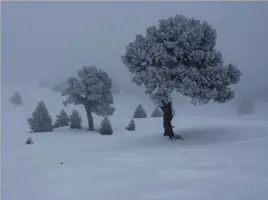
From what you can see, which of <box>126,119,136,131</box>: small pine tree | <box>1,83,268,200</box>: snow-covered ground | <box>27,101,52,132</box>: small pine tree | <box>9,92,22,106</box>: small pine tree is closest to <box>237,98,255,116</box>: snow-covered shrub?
<box>1,83,268,200</box>: snow-covered ground

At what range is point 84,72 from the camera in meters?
33.6

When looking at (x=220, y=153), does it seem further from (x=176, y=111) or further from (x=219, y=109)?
(x=176, y=111)

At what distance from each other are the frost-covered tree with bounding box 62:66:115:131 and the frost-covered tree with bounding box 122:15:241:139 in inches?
356

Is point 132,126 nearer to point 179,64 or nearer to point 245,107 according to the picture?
point 245,107

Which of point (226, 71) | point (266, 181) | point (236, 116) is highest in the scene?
point (226, 71)

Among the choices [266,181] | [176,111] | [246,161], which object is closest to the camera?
[266,181]

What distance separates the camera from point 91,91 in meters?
32.6

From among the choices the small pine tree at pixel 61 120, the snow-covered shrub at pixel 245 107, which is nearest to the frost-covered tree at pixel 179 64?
the snow-covered shrub at pixel 245 107

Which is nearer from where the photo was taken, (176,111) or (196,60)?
(196,60)

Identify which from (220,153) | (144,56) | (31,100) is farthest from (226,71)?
(31,100)

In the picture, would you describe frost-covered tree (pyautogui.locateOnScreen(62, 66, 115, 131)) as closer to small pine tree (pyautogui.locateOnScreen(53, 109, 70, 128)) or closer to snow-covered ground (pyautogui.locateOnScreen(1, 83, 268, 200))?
small pine tree (pyautogui.locateOnScreen(53, 109, 70, 128))

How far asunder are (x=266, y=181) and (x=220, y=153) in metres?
5.82

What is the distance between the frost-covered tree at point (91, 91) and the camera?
32469 mm

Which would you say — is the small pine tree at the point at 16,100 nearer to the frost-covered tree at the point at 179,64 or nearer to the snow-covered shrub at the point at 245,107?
the frost-covered tree at the point at 179,64
